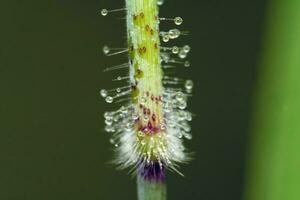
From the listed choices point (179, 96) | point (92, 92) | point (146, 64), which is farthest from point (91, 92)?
point (146, 64)

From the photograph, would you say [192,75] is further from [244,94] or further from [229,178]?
[229,178]

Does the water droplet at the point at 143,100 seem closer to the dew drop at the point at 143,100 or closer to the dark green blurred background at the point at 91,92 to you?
the dew drop at the point at 143,100

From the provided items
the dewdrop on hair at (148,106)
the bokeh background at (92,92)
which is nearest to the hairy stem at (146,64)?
the dewdrop on hair at (148,106)

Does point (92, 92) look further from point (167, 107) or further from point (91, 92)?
point (167, 107)

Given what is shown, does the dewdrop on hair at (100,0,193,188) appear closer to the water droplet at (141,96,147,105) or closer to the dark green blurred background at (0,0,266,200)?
the water droplet at (141,96,147,105)

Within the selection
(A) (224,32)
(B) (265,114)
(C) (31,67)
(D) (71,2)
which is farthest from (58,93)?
(B) (265,114)

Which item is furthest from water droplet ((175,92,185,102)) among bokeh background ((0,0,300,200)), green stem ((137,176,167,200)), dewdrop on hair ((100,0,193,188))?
bokeh background ((0,0,300,200))
